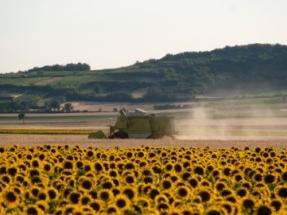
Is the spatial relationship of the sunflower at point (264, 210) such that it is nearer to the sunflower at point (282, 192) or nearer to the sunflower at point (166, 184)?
the sunflower at point (282, 192)

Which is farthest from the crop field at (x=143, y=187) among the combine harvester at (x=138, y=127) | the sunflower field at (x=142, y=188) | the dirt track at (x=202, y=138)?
the combine harvester at (x=138, y=127)

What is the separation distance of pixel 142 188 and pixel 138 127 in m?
43.6

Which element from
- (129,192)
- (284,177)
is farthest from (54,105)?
(129,192)

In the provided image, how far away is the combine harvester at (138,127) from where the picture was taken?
197 feet

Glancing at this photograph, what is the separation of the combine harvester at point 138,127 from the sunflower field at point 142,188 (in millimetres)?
33939

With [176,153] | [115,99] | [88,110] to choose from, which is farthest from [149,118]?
[115,99]

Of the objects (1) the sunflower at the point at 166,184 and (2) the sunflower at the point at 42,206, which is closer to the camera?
(2) the sunflower at the point at 42,206

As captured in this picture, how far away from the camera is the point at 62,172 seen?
68.6 ft

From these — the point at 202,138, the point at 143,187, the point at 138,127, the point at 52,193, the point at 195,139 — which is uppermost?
the point at 52,193

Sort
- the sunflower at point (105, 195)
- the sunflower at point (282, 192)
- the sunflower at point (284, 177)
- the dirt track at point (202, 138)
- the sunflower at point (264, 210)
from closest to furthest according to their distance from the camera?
the sunflower at point (264, 210) < the sunflower at point (105, 195) < the sunflower at point (282, 192) < the sunflower at point (284, 177) < the dirt track at point (202, 138)

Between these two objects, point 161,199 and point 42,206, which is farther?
point 161,199

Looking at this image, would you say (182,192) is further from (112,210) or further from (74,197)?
(112,210)

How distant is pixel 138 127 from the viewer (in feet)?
199

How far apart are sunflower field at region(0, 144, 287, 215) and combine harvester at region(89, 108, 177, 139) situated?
33.9m
